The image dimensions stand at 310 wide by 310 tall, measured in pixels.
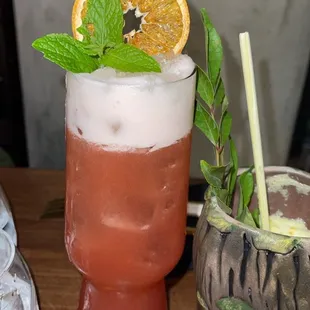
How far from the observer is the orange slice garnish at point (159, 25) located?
0.58 metres

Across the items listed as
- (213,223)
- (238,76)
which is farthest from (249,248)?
(238,76)

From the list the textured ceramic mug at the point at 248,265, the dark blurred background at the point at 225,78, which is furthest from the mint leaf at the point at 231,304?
the dark blurred background at the point at 225,78

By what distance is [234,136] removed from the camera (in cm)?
151

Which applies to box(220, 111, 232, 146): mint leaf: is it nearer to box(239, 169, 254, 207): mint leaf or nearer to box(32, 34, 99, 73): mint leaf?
box(239, 169, 254, 207): mint leaf

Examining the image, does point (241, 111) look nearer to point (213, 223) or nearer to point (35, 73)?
point (35, 73)

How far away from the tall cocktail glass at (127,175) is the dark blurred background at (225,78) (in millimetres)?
742

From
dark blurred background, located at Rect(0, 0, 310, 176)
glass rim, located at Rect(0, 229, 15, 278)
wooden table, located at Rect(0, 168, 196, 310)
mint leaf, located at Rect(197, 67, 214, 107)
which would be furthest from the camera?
dark blurred background, located at Rect(0, 0, 310, 176)

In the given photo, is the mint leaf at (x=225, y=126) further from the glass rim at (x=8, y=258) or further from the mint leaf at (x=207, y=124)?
the glass rim at (x=8, y=258)

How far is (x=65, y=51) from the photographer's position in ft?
1.79

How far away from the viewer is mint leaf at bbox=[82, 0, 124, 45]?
1.81ft

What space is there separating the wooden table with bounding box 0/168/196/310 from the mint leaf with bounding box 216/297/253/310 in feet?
0.41

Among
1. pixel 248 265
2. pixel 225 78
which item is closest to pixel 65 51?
pixel 248 265

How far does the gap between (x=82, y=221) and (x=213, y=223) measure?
13 cm

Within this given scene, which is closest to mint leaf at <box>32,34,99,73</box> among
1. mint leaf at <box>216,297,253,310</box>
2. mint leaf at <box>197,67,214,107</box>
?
mint leaf at <box>197,67,214,107</box>
